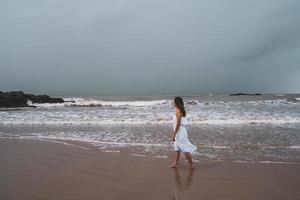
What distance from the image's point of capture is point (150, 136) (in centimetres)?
1273

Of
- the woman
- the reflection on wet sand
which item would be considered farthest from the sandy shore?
the woman

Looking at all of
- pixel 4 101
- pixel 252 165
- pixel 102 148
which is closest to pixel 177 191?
pixel 252 165

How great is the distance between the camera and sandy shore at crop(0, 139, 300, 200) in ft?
17.6

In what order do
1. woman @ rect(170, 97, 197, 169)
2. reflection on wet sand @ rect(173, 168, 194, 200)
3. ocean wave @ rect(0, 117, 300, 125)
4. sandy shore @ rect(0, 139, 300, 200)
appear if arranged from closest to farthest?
1. sandy shore @ rect(0, 139, 300, 200)
2. reflection on wet sand @ rect(173, 168, 194, 200)
3. woman @ rect(170, 97, 197, 169)
4. ocean wave @ rect(0, 117, 300, 125)

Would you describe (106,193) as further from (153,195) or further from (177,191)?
(177,191)

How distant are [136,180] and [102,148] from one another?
411cm

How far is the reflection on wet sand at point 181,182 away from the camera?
556 centimetres

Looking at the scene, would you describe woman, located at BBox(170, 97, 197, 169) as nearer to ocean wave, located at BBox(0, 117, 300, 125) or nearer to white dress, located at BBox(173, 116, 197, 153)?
white dress, located at BBox(173, 116, 197, 153)

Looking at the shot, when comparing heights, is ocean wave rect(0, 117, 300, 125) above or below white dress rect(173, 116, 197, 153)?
below

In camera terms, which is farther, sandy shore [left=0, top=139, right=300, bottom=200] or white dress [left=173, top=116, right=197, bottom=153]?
white dress [left=173, top=116, right=197, bottom=153]

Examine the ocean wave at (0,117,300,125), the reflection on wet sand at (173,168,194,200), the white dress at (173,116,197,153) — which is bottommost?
the reflection on wet sand at (173,168,194,200)

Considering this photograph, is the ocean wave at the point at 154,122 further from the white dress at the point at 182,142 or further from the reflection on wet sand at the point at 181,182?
the reflection on wet sand at the point at 181,182

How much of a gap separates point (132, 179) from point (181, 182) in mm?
920

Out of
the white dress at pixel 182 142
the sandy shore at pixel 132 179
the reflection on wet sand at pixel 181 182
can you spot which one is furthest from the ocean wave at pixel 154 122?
the reflection on wet sand at pixel 181 182
